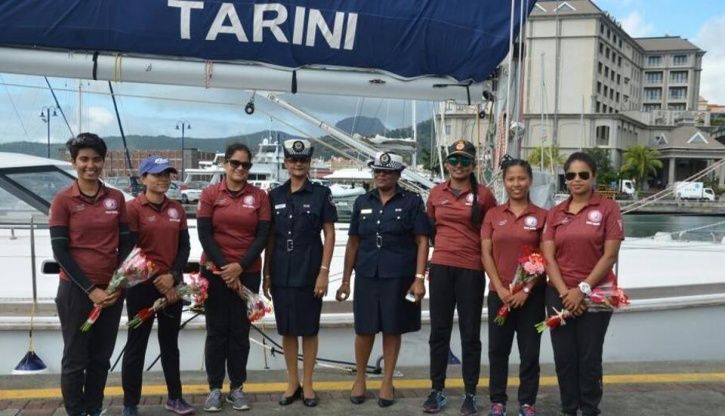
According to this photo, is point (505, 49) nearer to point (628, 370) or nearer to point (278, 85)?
point (278, 85)

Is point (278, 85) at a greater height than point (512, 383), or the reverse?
point (278, 85)

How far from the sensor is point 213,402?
3.50 metres

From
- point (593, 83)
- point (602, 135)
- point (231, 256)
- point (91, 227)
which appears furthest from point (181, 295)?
point (593, 83)

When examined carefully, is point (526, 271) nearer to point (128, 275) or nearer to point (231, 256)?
point (231, 256)

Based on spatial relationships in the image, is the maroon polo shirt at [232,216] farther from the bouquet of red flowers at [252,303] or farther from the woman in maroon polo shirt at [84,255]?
the woman in maroon polo shirt at [84,255]

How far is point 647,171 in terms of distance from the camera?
6300cm

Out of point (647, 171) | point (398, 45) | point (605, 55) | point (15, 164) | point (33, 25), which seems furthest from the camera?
point (605, 55)

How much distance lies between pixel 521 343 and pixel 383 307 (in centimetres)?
81

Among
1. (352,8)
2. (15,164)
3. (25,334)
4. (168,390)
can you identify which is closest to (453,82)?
(352,8)

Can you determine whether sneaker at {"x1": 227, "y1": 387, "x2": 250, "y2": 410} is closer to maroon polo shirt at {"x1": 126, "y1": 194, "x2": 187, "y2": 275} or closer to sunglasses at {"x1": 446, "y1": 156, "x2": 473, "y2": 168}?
maroon polo shirt at {"x1": 126, "y1": 194, "x2": 187, "y2": 275}

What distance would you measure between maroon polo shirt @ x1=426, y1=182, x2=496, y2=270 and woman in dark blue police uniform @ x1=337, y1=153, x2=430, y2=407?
9cm

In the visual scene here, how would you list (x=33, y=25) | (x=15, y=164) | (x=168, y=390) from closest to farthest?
(x=168, y=390) → (x=33, y=25) → (x=15, y=164)

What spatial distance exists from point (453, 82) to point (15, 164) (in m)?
4.00

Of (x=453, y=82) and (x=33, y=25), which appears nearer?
(x=33, y=25)
